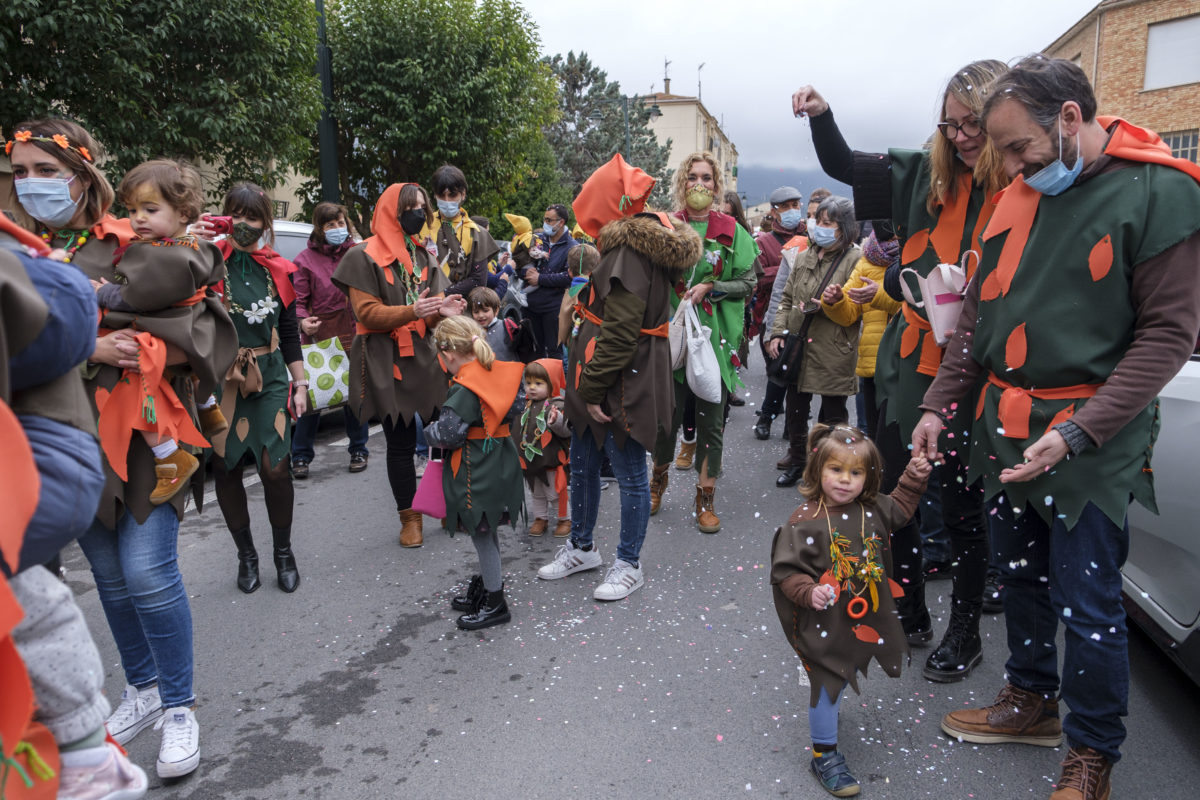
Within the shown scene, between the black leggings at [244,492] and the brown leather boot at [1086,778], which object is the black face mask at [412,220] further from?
the brown leather boot at [1086,778]

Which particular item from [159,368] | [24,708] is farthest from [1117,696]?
[159,368]

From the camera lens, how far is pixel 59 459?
54.4 inches

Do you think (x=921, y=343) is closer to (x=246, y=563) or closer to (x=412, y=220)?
(x=412, y=220)

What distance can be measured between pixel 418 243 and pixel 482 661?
8.26ft

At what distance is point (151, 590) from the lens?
265 centimetres

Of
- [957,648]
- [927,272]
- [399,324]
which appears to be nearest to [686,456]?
[399,324]

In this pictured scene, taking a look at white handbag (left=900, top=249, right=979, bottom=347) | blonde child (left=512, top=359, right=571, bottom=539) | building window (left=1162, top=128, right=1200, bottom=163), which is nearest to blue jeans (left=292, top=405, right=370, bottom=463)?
blonde child (left=512, top=359, right=571, bottom=539)

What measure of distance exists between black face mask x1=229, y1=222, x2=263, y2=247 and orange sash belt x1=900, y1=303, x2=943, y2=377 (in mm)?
3098

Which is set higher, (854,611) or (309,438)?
(854,611)

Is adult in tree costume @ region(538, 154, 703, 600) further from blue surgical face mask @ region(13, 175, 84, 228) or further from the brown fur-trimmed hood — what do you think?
blue surgical face mask @ region(13, 175, 84, 228)

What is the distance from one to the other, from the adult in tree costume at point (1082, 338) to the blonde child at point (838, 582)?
380 millimetres

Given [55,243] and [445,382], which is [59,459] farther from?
[445,382]

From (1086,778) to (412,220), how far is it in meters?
3.97

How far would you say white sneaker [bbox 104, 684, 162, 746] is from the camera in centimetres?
283
